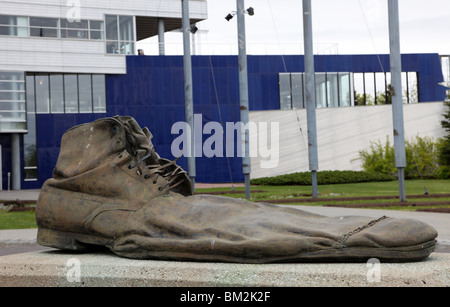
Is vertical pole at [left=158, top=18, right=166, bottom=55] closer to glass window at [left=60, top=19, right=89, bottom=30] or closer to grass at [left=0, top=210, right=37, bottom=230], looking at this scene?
glass window at [left=60, top=19, right=89, bottom=30]

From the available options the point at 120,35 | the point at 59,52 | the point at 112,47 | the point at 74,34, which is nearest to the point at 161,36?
the point at 120,35

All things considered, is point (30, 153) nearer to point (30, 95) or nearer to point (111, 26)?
point (30, 95)

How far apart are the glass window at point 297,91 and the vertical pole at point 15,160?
54.3 ft

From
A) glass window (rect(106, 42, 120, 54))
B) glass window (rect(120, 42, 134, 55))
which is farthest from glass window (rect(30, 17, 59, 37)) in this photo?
glass window (rect(120, 42, 134, 55))

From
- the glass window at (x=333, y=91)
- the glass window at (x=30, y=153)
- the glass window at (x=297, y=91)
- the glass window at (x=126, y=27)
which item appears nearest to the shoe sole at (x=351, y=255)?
the glass window at (x=30, y=153)

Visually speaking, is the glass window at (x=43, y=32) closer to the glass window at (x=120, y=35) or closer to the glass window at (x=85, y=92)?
the glass window at (x=120, y=35)

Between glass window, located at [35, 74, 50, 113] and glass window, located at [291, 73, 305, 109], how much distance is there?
14.7 m

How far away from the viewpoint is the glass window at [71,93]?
120 ft

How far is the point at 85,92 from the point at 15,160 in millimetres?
5439

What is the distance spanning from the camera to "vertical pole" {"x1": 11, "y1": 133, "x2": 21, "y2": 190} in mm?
35594

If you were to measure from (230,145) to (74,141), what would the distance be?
3353 centimetres

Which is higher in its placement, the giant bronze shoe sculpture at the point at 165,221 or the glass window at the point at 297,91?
the glass window at the point at 297,91

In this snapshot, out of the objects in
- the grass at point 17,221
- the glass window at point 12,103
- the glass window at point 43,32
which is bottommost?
the grass at point 17,221

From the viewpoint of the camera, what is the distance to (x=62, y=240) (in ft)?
13.8
